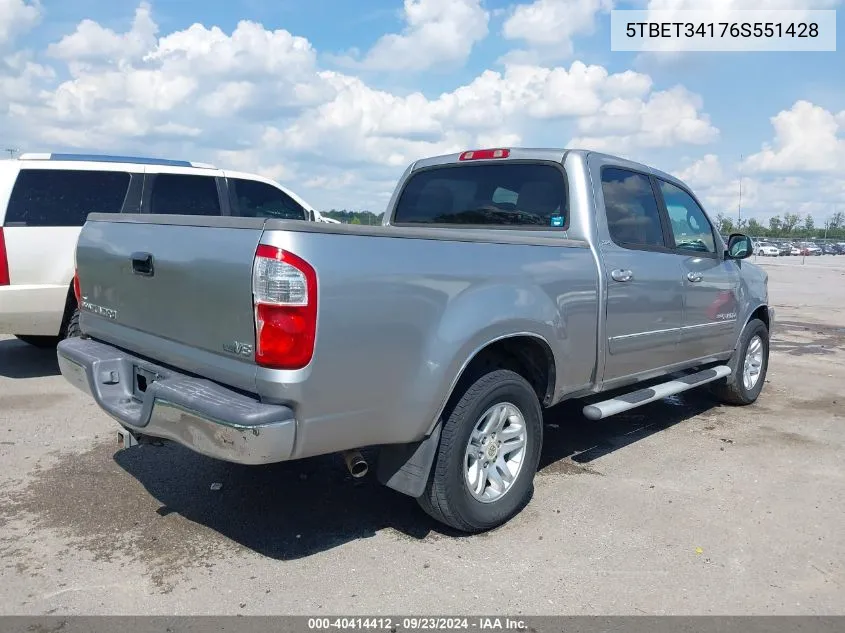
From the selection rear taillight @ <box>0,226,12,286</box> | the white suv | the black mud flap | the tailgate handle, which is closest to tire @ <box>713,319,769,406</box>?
the black mud flap

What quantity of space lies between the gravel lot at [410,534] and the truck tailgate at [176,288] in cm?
95

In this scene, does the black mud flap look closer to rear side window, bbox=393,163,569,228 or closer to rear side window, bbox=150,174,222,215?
rear side window, bbox=393,163,569,228

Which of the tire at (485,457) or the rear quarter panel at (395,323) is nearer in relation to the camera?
the rear quarter panel at (395,323)

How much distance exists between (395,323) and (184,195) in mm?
5394

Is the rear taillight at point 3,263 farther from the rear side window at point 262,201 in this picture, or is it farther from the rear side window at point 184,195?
the rear side window at point 262,201

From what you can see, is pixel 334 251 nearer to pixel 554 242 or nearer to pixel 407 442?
pixel 407 442

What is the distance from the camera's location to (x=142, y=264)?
137 inches

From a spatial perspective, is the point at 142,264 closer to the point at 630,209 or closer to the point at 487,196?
the point at 487,196

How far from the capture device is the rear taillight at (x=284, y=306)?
2.77m

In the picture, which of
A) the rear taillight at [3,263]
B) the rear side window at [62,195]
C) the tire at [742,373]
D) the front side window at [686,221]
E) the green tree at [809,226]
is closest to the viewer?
the front side window at [686,221]

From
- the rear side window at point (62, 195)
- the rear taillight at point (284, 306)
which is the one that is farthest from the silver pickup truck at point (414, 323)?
the rear side window at point (62, 195)

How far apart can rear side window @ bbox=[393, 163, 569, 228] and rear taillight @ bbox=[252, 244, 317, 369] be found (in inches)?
85.6

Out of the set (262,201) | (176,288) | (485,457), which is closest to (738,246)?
(485,457)

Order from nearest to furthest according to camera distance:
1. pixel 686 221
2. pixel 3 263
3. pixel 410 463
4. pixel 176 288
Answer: pixel 176 288 < pixel 410 463 < pixel 686 221 < pixel 3 263
